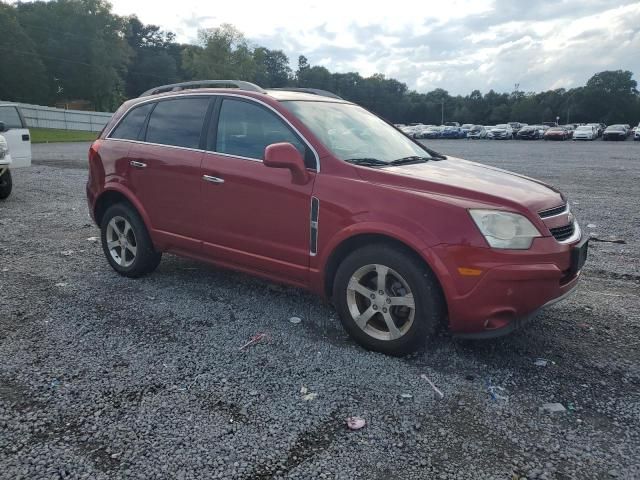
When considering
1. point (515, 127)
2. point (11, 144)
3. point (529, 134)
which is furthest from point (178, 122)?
point (515, 127)

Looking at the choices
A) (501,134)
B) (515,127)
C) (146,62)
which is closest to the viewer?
(501,134)

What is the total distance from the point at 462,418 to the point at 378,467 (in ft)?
2.25

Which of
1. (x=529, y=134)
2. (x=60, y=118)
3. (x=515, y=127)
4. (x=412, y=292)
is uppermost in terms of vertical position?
(x=515, y=127)

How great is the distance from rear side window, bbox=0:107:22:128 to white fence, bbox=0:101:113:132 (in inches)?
1310

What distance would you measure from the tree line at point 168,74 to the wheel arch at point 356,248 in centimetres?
2217

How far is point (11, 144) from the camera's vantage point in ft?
37.9

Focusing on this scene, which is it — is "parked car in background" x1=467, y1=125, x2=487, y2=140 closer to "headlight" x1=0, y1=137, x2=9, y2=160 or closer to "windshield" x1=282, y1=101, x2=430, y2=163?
"headlight" x1=0, y1=137, x2=9, y2=160

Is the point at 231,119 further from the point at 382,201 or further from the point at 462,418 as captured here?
the point at 462,418

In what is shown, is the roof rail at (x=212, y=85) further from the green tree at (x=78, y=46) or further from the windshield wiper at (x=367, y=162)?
the green tree at (x=78, y=46)

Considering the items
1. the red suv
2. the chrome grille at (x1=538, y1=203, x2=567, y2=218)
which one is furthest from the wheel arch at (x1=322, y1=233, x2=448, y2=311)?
the chrome grille at (x1=538, y1=203, x2=567, y2=218)

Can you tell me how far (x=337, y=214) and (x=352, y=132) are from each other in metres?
1.04

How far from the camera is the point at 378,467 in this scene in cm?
271

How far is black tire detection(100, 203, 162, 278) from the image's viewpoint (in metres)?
5.39

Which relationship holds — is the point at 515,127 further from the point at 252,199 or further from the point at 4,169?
the point at 252,199
